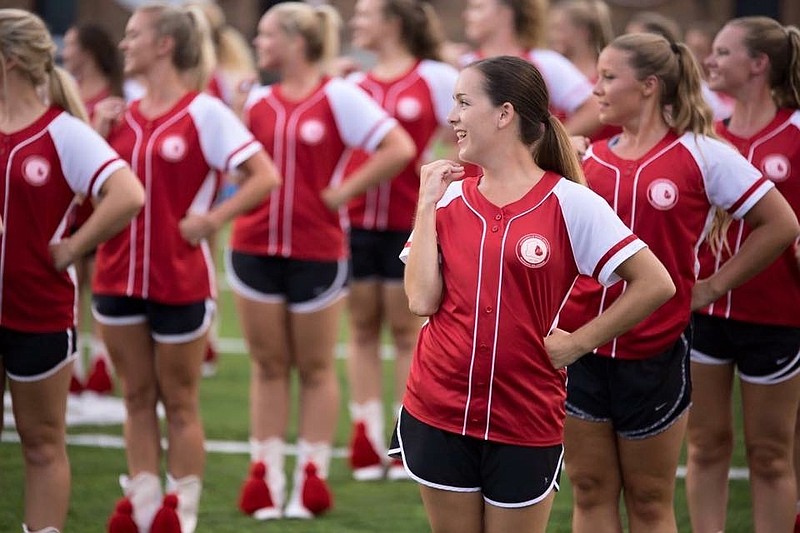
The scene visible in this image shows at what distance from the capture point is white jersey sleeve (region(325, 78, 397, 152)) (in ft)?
19.7

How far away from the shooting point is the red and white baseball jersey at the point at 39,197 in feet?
14.5

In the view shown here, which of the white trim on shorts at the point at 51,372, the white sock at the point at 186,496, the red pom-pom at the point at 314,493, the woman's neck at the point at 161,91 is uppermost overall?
the woman's neck at the point at 161,91

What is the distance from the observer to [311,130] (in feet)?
19.6

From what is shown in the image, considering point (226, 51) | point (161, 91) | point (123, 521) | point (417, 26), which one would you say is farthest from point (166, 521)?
point (226, 51)

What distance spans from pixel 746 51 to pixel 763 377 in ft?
3.87

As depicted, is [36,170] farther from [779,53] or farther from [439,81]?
[439,81]

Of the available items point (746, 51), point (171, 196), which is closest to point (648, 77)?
point (746, 51)

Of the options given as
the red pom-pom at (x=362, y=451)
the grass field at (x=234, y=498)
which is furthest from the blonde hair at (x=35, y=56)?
the red pom-pom at (x=362, y=451)

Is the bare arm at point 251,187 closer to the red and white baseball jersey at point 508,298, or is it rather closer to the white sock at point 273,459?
the white sock at point 273,459

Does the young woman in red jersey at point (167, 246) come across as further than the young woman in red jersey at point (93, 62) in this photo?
No

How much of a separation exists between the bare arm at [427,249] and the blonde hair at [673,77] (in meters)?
0.99

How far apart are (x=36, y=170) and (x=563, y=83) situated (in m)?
3.40

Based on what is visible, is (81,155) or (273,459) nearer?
(81,155)

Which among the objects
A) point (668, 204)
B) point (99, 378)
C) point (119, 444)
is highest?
point (668, 204)
